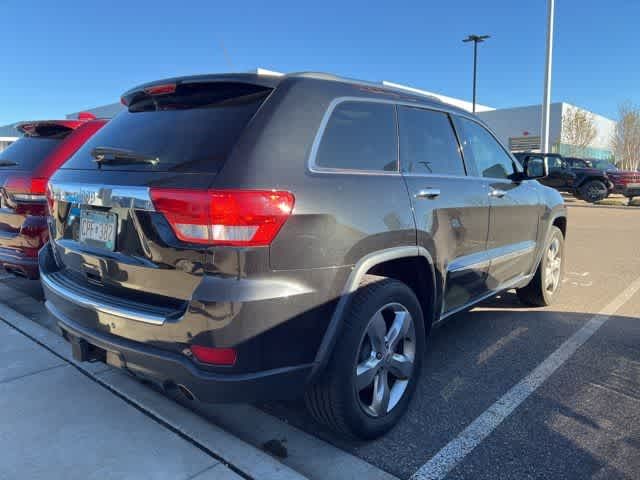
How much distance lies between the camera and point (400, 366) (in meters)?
2.84

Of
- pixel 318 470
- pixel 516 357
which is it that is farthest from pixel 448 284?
pixel 318 470

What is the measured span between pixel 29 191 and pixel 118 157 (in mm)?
2228

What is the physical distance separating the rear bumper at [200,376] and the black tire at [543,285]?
342 cm

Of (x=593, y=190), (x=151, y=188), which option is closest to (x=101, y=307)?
(x=151, y=188)

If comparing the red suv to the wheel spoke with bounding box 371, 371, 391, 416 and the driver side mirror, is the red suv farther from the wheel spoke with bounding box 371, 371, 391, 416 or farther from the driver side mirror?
the driver side mirror

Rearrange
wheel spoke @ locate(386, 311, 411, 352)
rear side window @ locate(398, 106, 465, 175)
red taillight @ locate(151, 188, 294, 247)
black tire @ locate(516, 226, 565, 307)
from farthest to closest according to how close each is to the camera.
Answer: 1. black tire @ locate(516, 226, 565, 307)
2. rear side window @ locate(398, 106, 465, 175)
3. wheel spoke @ locate(386, 311, 411, 352)
4. red taillight @ locate(151, 188, 294, 247)

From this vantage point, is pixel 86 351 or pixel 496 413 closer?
pixel 86 351

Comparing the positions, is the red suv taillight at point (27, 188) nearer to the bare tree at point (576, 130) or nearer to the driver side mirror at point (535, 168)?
the driver side mirror at point (535, 168)

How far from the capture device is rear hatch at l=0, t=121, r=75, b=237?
13.9ft

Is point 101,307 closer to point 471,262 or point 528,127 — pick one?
point 471,262

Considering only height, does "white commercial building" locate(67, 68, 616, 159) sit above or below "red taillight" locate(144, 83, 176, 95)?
above

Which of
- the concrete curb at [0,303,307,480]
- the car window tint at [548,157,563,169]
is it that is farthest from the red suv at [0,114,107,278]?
the car window tint at [548,157,563,169]

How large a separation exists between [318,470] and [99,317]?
1.27m

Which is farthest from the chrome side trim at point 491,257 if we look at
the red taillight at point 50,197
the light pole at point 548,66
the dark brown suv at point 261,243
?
the light pole at point 548,66
